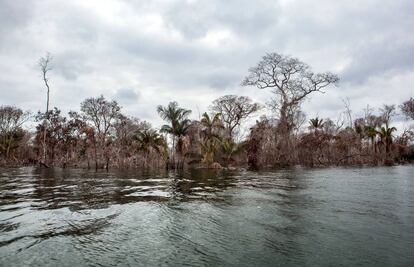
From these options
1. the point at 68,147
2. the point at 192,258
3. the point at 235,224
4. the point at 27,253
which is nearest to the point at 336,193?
the point at 235,224

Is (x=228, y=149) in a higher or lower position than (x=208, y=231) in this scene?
higher

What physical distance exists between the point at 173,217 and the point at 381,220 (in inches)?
179

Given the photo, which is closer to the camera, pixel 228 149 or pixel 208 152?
pixel 208 152

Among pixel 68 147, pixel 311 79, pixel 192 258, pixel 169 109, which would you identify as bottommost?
pixel 192 258

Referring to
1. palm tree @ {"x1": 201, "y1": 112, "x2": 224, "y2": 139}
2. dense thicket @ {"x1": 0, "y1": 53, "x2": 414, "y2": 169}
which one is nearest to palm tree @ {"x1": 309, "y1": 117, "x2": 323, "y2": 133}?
dense thicket @ {"x1": 0, "y1": 53, "x2": 414, "y2": 169}

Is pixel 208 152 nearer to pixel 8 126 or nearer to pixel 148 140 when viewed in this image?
pixel 148 140

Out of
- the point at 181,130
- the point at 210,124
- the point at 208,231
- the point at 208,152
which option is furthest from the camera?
the point at 210,124

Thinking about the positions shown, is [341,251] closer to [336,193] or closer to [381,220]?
[381,220]

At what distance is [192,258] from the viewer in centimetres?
451

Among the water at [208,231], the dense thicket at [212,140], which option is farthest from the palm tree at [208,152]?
the water at [208,231]

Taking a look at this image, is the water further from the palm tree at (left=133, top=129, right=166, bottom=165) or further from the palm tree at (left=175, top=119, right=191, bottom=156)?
the palm tree at (left=133, top=129, right=166, bottom=165)

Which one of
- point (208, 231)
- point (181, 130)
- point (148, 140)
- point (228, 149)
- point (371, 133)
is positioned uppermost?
point (371, 133)

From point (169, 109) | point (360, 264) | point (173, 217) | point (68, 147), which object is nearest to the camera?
point (360, 264)

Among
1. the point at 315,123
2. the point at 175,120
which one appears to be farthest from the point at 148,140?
the point at 315,123
